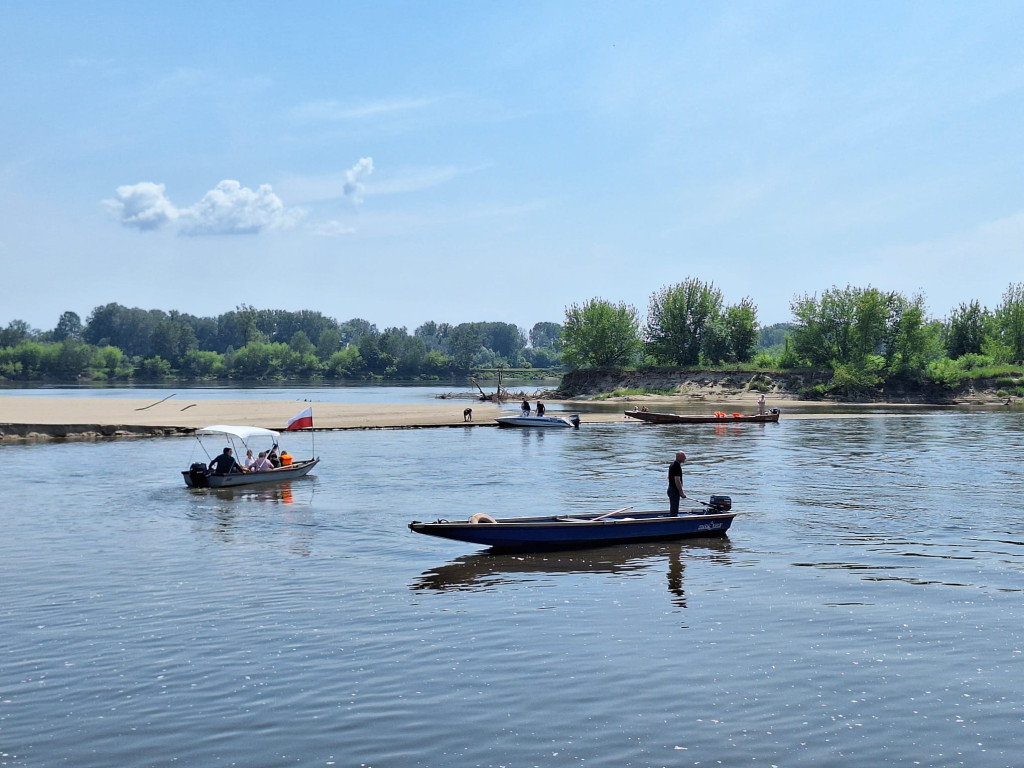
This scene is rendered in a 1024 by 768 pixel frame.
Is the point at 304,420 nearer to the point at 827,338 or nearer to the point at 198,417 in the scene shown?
the point at 198,417

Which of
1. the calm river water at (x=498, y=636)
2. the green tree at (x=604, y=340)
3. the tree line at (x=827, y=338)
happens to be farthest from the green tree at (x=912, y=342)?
the calm river water at (x=498, y=636)

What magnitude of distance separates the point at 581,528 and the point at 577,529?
0.12 metres

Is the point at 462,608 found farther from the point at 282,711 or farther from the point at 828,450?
the point at 828,450

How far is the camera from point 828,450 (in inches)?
2195

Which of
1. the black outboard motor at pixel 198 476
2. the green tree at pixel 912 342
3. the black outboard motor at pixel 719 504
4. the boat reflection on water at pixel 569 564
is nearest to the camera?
the boat reflection on water at pixel 569 564

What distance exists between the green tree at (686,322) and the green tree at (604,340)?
430 centimetres

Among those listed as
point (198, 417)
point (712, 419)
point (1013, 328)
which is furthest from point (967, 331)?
point (198, 417)

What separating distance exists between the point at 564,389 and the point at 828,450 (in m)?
82.9

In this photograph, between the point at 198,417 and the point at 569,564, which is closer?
the point at 569,564

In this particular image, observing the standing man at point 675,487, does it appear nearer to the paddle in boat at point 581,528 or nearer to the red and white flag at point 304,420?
the paddle in boat at point 581,528

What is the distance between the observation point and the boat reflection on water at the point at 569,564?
22.0m

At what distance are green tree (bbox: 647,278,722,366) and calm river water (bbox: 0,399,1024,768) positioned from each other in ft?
341

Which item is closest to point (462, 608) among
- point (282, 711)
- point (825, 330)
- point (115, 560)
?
point (282, 711)

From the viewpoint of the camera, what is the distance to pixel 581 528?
1006 inches
